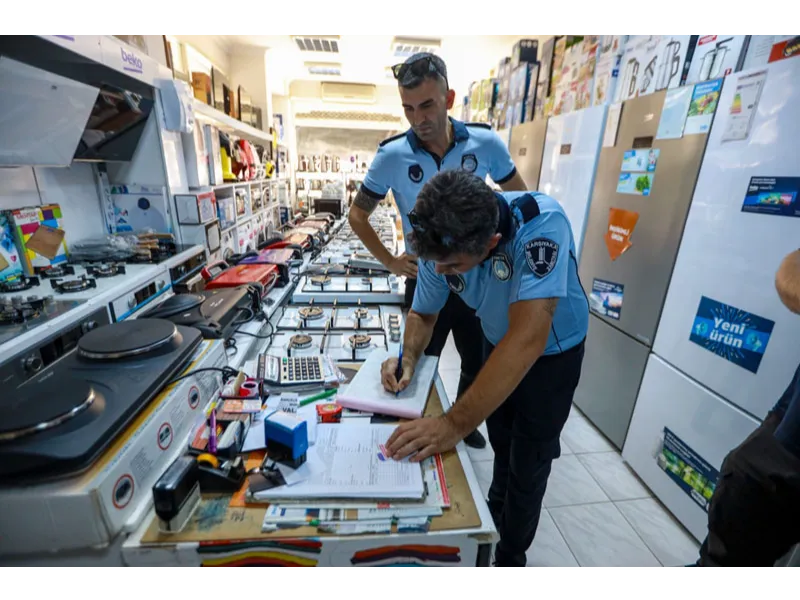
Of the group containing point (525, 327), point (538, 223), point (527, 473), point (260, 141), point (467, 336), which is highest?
point (260, 141)

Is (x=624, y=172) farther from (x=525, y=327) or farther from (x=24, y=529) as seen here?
(x=24, y=529)

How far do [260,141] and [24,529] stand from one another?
537 cm

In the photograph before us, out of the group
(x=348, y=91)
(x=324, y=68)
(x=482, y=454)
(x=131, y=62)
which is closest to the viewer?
(x=131, y=62)

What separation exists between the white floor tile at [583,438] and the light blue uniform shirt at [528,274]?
1.36 m

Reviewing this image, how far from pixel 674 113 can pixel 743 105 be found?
0.33 meters

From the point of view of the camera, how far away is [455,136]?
1648mm

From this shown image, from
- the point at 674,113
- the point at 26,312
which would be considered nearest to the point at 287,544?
the point at 26,312

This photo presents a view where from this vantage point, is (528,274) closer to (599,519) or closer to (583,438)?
(599,519)

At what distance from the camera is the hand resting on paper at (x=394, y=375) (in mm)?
1075

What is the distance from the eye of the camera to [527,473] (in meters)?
1.23

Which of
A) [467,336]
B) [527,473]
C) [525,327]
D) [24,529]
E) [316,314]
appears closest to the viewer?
[24,529]

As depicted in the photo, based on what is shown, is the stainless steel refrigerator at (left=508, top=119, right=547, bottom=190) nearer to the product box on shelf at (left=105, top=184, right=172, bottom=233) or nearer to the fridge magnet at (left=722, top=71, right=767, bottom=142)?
the fridge magnet at (left=722, top=71, right=767, bottom=142)

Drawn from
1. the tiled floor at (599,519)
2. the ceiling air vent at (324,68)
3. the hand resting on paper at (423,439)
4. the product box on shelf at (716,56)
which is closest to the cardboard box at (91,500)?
the hand resting on paper at (423,439)

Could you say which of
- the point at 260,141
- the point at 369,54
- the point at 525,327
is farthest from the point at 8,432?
the point at 369,54
